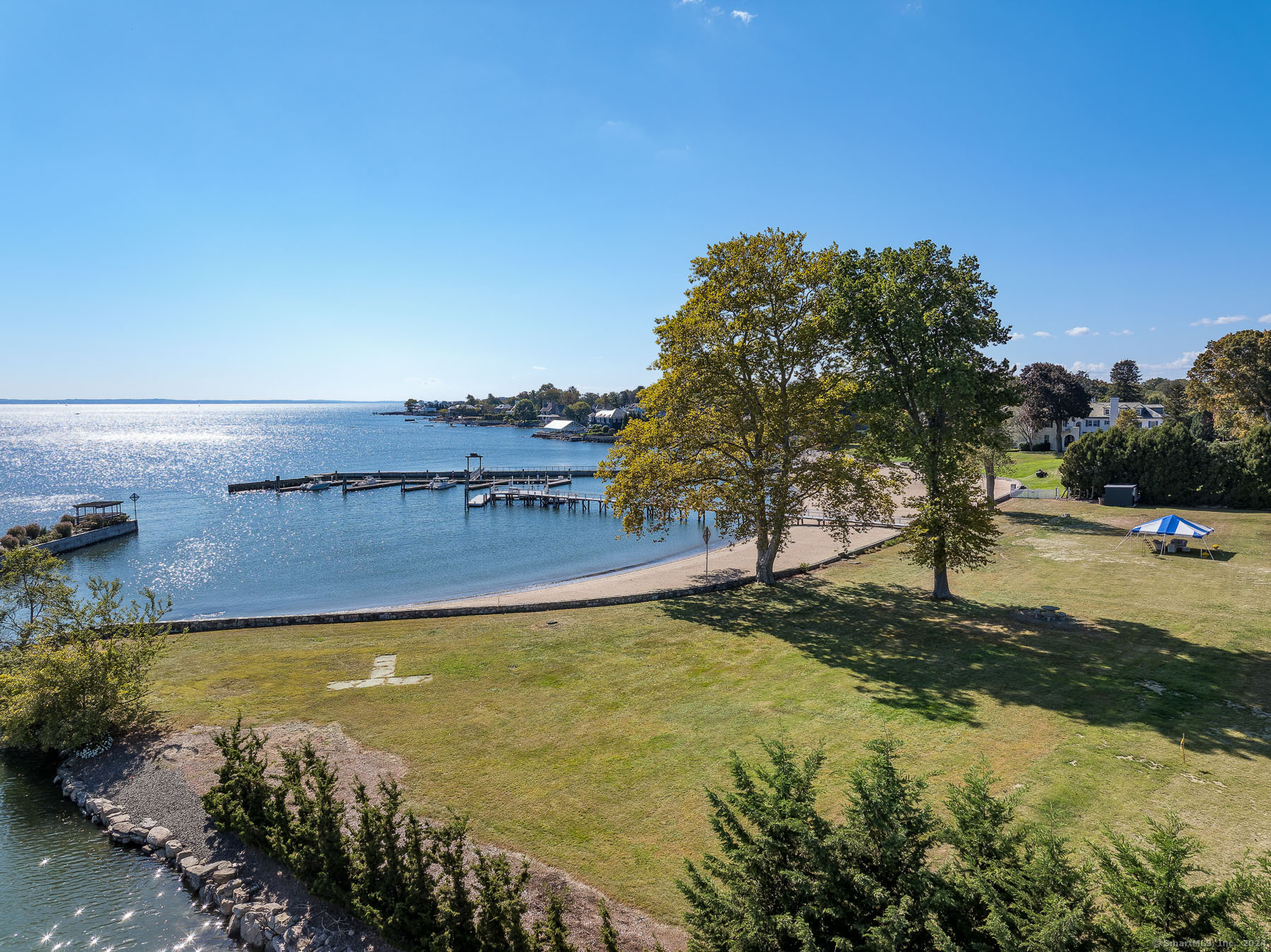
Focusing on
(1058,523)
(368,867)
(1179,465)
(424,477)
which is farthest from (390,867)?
Result: (424,477)

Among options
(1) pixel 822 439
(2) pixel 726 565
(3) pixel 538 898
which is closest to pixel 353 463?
(2) pixel 726 565

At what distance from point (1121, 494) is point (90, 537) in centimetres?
7500

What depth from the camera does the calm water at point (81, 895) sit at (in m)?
9.47

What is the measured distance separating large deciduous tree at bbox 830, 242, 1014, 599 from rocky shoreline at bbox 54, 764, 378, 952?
19161 mm

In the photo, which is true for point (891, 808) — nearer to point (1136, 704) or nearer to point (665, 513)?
point (1136, 704)

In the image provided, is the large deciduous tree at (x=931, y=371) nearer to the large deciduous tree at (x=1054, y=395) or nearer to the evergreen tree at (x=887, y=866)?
the evergreen tree at (x=887, y=866)

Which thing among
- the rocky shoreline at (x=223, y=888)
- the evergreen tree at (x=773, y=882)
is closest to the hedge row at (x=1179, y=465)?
the evergreen tree at (x=773, y=882)

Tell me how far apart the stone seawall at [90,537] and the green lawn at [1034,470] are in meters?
70.0

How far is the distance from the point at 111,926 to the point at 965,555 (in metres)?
21.9

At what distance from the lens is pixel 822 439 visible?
25328mm

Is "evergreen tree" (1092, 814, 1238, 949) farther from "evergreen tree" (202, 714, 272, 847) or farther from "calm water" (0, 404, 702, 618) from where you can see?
"calm water" (0, 404, 702, 618)

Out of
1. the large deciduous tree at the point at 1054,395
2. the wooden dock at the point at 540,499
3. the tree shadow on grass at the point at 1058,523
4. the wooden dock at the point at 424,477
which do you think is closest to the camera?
the tree shadow on grass at the point at 1058,523

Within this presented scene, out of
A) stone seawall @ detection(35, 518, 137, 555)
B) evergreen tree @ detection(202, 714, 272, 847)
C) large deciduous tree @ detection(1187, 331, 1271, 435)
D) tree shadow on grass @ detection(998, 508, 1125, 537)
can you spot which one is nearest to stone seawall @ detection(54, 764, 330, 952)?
evergreen tree @ detection(202, 714, 272, 847)

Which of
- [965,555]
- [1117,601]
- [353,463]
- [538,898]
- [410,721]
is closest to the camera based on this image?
[538,898]
